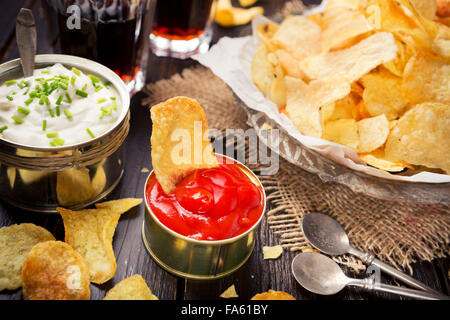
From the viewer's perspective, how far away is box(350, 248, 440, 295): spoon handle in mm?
1194

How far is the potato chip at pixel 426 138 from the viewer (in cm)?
135

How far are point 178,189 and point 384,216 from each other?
685 millimetres

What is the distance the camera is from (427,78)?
1457 millimetres

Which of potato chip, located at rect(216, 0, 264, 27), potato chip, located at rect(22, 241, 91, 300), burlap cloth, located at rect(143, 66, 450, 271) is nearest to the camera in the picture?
potato chip, located at rect(22, 241, 91, 300)

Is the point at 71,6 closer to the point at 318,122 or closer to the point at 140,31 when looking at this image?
the point at 140,31

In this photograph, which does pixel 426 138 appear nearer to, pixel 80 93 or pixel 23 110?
pixel 80 93

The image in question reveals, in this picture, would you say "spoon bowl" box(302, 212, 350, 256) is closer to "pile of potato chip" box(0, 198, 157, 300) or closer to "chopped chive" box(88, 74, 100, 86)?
"pile of potato chip" box(0, 198, 157, 300)

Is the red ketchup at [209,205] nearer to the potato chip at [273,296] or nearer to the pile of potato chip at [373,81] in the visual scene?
the potato chip at [273,296]

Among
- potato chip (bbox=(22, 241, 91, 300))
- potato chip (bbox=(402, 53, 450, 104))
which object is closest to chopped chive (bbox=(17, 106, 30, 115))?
potato chip (bbox=(22, 241, 91, 300))

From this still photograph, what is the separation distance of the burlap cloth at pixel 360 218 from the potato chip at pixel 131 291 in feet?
1.39

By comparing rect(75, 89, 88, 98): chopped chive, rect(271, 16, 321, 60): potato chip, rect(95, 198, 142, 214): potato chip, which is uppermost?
rect(271, 16, 321, 60): potato chip

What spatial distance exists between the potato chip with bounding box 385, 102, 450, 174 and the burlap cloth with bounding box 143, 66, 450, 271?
0.17 metres

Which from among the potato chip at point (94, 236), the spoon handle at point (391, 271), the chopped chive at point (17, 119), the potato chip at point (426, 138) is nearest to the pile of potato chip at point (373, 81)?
the potato chip at point (426, 138)
